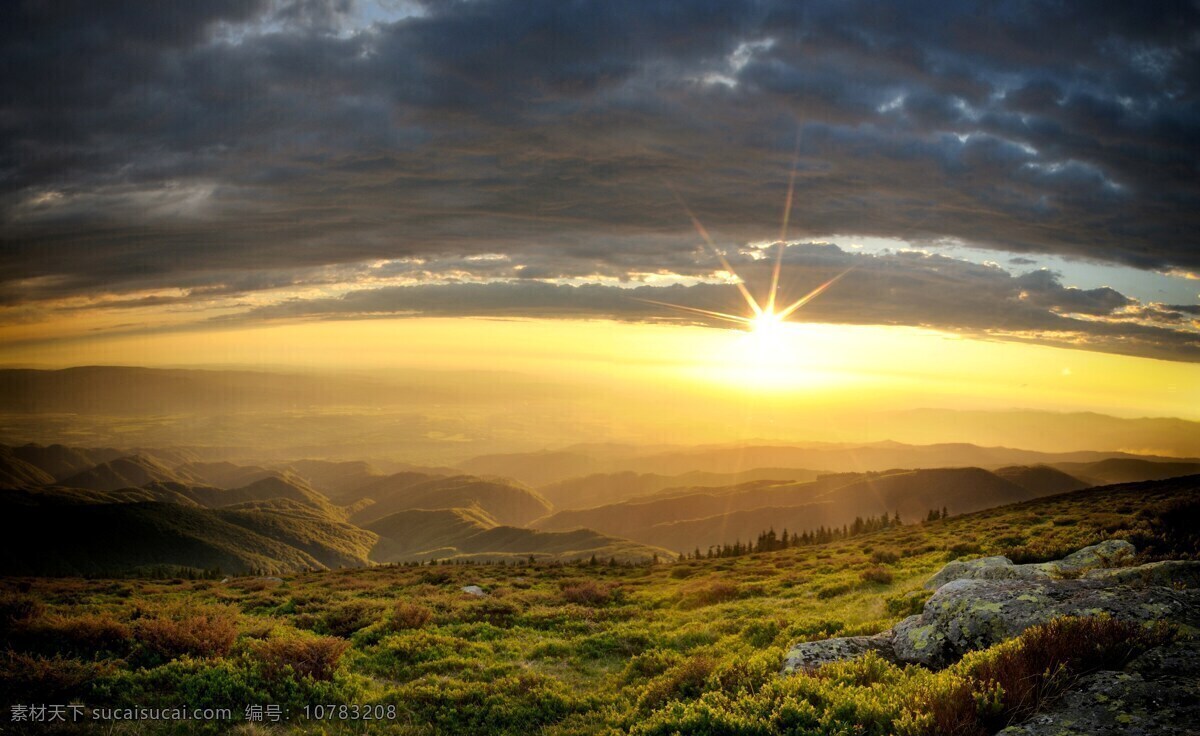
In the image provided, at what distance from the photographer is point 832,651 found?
13.3 m

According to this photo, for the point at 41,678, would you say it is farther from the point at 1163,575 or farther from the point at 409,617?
the point at 1163,575

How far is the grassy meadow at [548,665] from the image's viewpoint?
9602mm

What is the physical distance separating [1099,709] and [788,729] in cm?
426

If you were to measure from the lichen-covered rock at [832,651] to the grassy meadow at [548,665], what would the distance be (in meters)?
0.88

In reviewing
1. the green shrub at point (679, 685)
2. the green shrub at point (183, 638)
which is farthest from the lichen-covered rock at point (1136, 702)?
the green shrub at point (183, 638)

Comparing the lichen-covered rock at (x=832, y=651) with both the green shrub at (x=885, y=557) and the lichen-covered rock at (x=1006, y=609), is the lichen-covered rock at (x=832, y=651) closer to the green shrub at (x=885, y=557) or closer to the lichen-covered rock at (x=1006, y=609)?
the lichen-covered rock at (x=1006, y=609)

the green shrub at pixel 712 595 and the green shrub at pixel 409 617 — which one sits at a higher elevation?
the green shrub at pixel 409 617

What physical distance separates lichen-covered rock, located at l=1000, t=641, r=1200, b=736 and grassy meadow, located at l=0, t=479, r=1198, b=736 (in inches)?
14.4

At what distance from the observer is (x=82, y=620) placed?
52.6 feet

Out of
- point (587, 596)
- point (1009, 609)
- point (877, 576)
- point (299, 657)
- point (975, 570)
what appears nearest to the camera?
point (1009, 609)

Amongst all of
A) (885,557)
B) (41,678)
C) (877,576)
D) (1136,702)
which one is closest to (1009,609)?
(1136,702)

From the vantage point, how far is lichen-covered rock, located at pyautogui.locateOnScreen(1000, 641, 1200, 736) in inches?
290

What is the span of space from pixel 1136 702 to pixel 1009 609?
4.37 meters

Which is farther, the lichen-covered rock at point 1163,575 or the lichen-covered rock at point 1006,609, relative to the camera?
the lichen-covered rock at point 1163,575
